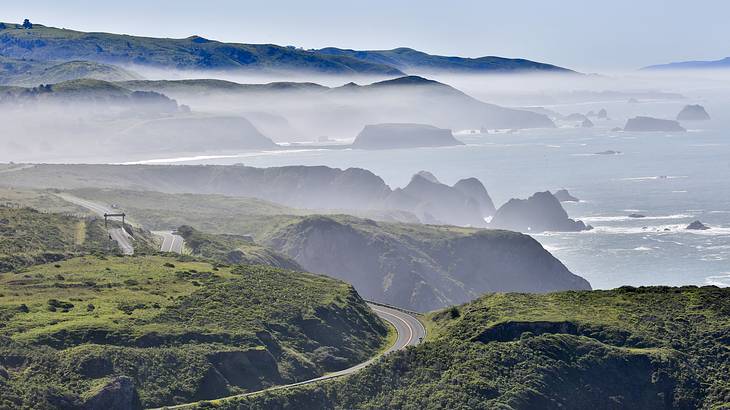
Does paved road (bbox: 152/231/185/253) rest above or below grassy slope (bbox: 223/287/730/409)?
below

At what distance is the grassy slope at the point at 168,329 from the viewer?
260 ft

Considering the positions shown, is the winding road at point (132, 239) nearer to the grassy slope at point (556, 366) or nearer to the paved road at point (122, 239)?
the paved road at point (122, 239)

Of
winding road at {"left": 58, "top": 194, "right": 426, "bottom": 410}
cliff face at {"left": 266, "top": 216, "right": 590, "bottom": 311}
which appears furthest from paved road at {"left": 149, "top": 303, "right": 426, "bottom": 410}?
cliff face at {"left": 266, "top": 216, "right": 590, "bottom": 311}

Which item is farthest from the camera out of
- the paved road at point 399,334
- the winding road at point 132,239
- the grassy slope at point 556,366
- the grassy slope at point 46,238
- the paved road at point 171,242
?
the paved road at point 171,242

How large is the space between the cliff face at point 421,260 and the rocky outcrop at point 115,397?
108137 mm

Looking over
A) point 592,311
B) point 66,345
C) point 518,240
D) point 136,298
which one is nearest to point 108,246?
point 136,298

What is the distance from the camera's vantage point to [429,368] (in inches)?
3391

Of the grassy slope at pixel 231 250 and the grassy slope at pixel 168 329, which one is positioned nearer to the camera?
the grassy slope at pixel 168 329

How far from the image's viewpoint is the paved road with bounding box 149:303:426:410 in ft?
279

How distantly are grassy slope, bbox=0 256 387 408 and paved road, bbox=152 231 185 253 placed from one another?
32395 mm

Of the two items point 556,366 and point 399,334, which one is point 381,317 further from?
point 556,366

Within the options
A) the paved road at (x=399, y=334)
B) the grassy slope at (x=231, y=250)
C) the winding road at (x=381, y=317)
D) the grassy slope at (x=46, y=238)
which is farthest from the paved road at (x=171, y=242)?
the paved road at (x=399, y=334)

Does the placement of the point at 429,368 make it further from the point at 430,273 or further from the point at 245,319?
the point at 430,273

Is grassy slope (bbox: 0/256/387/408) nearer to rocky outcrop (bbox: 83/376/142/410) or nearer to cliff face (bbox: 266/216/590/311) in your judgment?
rocky outcrop (bbox: 83/376/142/410)
